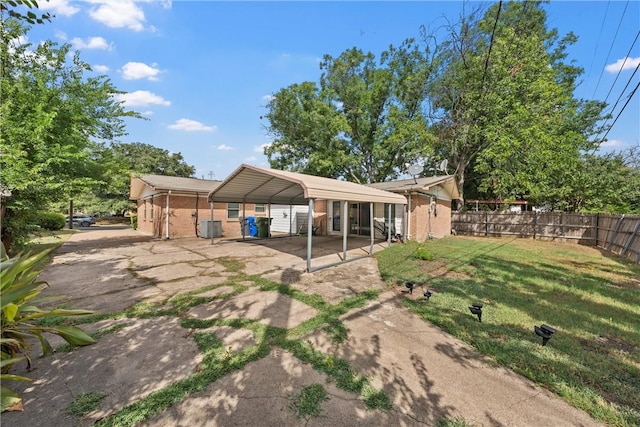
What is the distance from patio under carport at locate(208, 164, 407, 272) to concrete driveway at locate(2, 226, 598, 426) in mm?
2466

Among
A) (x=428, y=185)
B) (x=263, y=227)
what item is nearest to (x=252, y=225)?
(x=263, y=227)

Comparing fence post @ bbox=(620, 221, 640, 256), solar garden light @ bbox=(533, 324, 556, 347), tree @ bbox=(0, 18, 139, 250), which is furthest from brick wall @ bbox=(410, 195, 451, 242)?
tree @ bbox=(0, 18, 139, 250)

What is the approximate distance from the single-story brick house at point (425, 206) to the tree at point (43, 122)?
12067 mm

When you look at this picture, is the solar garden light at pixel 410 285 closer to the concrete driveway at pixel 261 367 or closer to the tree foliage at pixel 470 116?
the concrete driveway at pixel 261 367

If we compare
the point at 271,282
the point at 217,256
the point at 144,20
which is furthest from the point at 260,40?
the point at 271,282

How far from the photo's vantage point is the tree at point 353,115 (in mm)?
20328

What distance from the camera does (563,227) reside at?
42.5 ft

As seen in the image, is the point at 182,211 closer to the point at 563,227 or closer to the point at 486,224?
the point at 486,224

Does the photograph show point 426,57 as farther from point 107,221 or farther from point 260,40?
point 107,221

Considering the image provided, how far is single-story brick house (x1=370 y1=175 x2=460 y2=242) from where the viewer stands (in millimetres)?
11914

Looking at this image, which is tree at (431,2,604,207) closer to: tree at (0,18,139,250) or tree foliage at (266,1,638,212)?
tree foliage at (266,1,638,212)

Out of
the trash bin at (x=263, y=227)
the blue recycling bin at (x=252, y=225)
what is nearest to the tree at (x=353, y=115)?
the blue recycling bin at (x=252, y=225)

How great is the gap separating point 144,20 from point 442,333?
962cm

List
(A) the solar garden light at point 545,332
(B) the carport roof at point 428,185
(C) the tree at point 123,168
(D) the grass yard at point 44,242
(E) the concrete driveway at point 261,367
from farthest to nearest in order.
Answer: (B) the carport roof at point 428,185 → (C) the tree at point 123,168 → (D) the grass yard at point 44,242 → (A) the solar garden light at point 545,332 → (E) the concrete driveway at point 261,367
